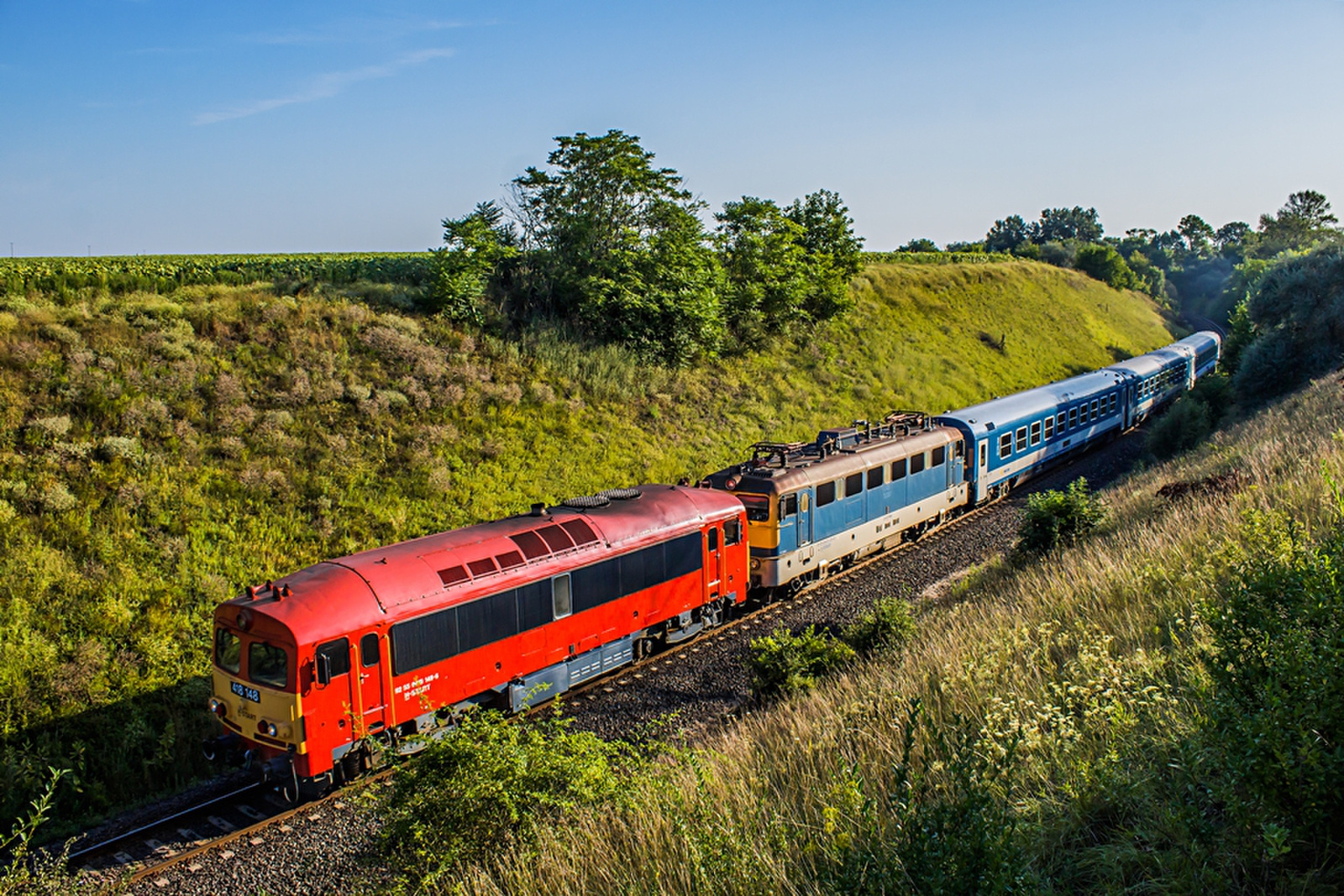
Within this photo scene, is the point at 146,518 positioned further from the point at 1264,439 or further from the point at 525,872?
the point at 1264,439

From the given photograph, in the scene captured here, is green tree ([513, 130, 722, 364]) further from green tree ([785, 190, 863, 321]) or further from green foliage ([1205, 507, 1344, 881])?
green foliage ([1205, 507, 1344, 881])

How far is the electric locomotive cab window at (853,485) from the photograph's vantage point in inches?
728

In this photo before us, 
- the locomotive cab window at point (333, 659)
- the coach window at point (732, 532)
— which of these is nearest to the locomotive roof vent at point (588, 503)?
the coach window at point (732, 532)

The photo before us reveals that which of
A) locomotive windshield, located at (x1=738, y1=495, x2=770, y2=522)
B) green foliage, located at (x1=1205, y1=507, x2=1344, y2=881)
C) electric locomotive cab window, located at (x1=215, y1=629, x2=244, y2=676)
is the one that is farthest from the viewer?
locomotive windshield, located at (x1=738, y1=495, x2=770, y2=522)

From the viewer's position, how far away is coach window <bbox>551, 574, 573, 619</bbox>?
1302 centimetres

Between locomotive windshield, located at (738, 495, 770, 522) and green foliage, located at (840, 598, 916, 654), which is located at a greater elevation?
locomotive windshield, located at (738, 495, 770, 522)

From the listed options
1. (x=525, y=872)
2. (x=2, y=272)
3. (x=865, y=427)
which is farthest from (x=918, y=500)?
(x=2, y=272)

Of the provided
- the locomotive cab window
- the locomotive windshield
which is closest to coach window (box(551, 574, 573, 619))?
the locomotive cab window

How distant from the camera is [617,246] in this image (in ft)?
96.9

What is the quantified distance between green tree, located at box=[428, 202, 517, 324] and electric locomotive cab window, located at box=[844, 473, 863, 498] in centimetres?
1393

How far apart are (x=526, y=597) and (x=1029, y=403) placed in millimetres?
20173

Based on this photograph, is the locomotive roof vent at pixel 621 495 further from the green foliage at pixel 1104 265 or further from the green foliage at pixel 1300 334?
the green foliage at pixel 1104 265

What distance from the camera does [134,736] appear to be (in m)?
12.8

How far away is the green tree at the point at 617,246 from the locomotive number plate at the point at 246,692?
1917 cm
